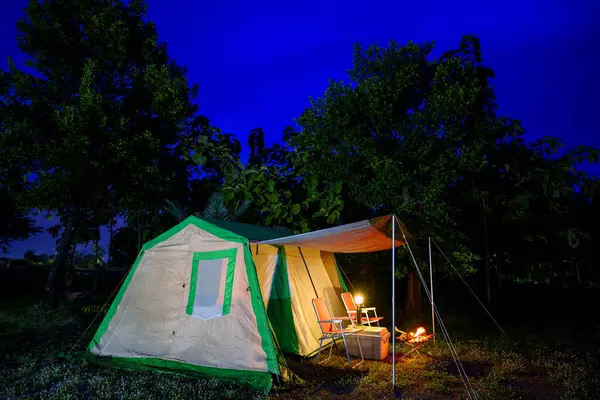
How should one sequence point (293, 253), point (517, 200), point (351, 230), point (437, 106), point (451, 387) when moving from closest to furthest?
point (451, 387) → point (351, 230) → point (293, 253) → point (437, 106) → point (517, 200)

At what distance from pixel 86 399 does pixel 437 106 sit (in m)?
7.05

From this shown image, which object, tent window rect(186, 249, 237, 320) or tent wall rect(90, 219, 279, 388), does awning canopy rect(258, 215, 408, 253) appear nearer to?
tent window rect(186, 249, 237, 320)

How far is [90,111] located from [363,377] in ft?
28.8

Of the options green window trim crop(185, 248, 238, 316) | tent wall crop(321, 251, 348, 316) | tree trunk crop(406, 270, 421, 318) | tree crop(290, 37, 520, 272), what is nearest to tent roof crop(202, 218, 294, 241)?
green window trim crop(185, 248, 238, 316)

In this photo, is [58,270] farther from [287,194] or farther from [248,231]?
[248,231]

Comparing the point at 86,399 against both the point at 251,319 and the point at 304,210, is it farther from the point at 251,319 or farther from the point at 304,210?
the point at 304,210

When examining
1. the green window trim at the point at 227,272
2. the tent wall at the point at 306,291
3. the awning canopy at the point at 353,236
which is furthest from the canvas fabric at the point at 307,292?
the green window trim at the point at 227,272

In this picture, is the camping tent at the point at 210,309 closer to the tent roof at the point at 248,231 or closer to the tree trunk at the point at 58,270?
the tent roof at the point at 248,231

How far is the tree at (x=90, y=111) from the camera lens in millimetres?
10484

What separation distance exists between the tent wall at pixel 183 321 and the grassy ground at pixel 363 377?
337 millimetres

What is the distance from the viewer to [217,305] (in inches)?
224

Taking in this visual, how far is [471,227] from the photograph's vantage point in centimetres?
1198

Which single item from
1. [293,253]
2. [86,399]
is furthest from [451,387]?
[86,399]

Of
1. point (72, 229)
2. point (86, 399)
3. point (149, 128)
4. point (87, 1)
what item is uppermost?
point (87, 1)
